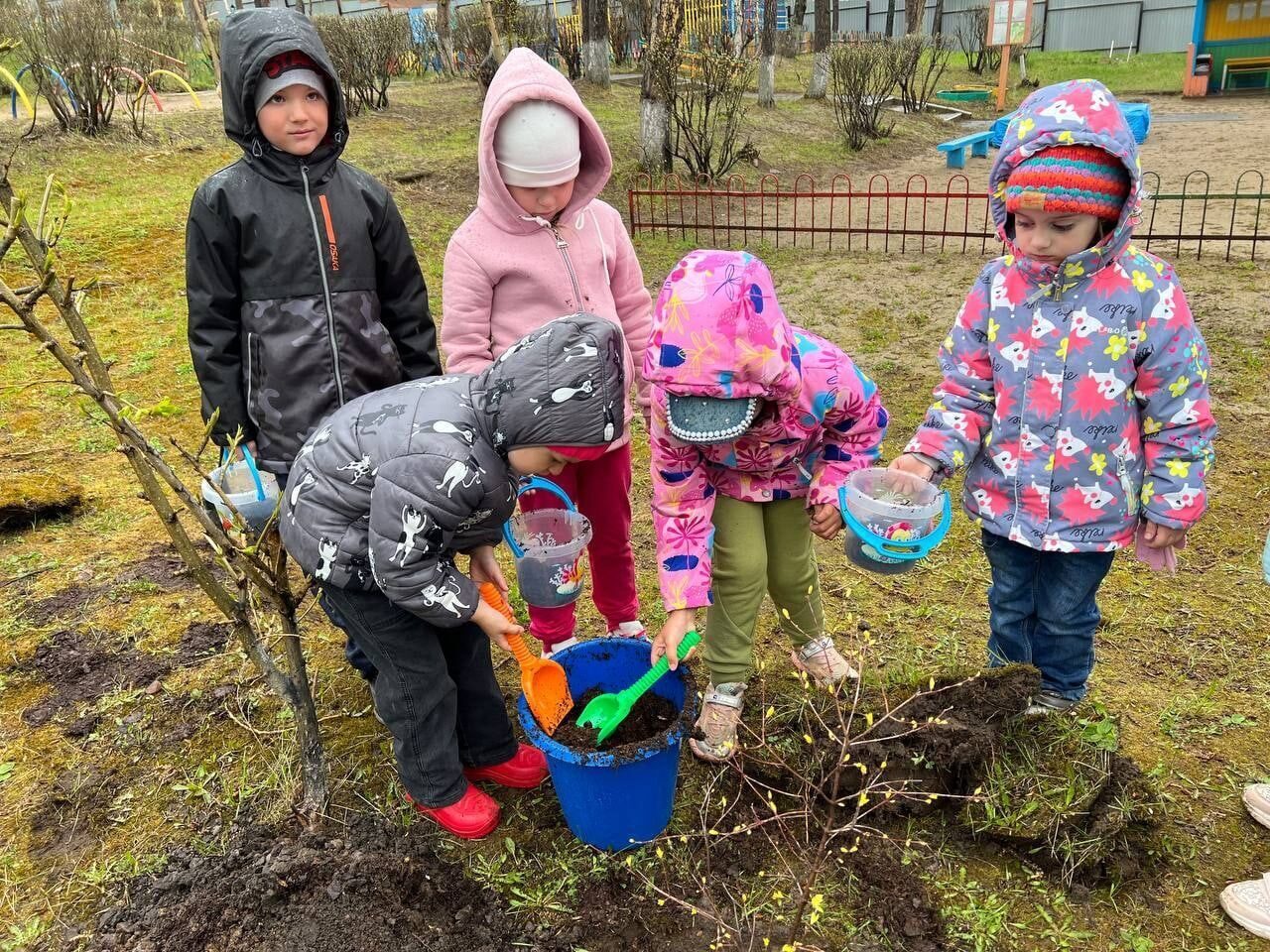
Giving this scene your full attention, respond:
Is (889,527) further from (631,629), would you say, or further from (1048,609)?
(631,629)

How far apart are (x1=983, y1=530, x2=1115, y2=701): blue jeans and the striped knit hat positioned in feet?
2.52

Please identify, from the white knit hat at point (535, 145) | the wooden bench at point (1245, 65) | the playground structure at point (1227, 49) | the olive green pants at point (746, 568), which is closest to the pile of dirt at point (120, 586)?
the white knit hat at point (535, 145)

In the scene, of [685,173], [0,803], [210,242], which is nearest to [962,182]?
[685,173]

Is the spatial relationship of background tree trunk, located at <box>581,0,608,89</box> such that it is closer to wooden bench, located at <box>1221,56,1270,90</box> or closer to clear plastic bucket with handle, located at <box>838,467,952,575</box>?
wooden bench, located at <box>1221,56,1270,90</box>

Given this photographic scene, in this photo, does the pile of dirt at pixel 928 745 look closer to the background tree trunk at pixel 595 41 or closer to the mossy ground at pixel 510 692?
the mossy ground at pixel 510 692

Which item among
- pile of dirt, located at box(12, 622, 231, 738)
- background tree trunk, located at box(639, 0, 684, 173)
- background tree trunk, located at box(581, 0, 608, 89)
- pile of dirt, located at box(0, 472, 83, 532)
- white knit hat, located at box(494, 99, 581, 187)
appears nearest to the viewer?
white knit hat, located at box(494, 99, 581, 187)

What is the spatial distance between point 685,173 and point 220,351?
8.76 meters

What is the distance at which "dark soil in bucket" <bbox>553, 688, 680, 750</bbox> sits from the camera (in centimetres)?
214

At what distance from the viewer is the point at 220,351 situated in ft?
7.36

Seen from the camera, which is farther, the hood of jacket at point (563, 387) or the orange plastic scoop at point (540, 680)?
the orange plastic scoop at point (540, 680)

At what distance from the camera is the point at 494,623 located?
6.35 ft

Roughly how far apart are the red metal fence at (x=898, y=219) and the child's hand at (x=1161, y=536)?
197 inches

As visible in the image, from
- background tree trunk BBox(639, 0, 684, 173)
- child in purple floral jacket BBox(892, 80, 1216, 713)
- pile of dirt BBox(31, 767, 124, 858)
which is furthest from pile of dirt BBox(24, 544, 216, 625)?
background tree trunk BBox(639, 0, 684, 173)

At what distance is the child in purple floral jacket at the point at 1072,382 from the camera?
178cm
